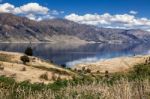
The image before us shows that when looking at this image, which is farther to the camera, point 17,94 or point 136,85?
point 136,85

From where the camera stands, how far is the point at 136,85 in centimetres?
1786

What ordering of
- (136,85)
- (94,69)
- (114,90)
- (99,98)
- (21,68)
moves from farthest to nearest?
(94,69)
(21,68)
(136,85)
(114,90)
(99,98)

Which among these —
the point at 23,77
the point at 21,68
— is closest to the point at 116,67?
the point at 21,68

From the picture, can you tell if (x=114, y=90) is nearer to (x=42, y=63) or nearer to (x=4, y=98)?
(x=4, y=98)

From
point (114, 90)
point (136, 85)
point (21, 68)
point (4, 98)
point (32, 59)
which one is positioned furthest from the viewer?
point (32, 59)

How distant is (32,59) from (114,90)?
64.4m

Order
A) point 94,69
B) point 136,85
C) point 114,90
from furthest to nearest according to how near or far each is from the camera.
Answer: point 94,69 → point 136,85 → point 114,90

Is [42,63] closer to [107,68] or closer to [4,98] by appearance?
[107,68]

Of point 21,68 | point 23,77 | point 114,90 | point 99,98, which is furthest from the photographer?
point 21,68

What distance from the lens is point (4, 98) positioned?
12.9m

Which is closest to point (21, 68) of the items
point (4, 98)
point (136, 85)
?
point (136, 85)

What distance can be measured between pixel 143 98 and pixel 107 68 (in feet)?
290

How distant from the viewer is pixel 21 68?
56.8 metres

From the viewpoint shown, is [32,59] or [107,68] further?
[107,68]
